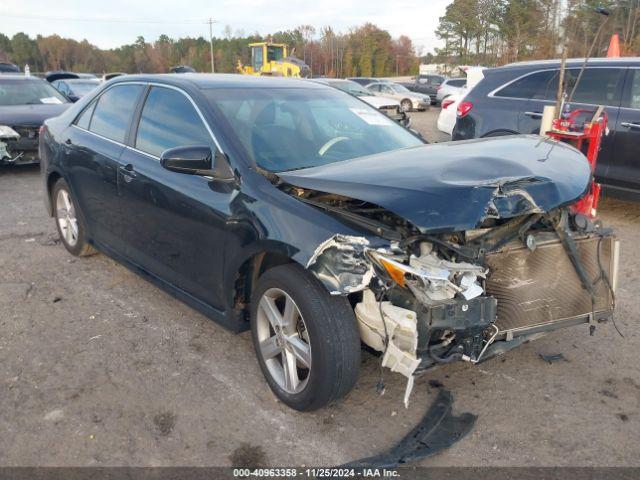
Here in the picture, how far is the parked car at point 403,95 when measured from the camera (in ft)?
85.4

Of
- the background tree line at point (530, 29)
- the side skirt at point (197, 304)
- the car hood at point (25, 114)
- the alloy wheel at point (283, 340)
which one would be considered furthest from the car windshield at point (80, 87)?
the alloy wheel at point (283, 340)

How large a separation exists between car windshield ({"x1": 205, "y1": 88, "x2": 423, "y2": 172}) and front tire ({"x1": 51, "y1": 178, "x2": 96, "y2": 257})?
2.09 m

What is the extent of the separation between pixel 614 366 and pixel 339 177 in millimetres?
2083

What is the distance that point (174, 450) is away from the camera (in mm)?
2693

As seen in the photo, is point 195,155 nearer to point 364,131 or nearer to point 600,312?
point 364,131

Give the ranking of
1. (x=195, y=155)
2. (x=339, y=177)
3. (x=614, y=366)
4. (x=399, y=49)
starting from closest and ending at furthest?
(x=339, y=177)
(x=195, y=155)
(x=614, y=366)
(x=399, y=49)

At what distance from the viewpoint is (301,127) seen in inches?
145

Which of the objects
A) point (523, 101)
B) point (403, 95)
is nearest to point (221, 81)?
point (523, 101)

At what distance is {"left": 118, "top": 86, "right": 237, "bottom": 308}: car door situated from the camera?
10.8 feet

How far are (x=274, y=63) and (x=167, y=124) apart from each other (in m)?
27.5

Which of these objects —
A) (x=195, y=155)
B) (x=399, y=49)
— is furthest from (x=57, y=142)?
(x=399, y=49)

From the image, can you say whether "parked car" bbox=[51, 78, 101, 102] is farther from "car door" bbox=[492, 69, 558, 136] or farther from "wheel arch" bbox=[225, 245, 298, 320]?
"wheel arch" bbox=[225, 245, 298, 320]

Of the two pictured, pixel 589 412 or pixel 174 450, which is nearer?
pixel 174 450

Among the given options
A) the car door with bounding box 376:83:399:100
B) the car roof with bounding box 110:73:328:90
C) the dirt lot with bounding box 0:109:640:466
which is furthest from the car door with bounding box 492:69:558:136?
the car door with bounding box 376:83:399:100
